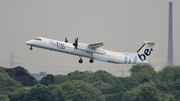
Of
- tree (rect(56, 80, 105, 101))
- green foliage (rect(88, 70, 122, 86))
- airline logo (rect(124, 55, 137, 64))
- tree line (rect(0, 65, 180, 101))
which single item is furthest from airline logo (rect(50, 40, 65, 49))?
green foliage (rect(88, 70, 122, 86))

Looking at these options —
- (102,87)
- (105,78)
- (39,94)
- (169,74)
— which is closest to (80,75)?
(105,78)

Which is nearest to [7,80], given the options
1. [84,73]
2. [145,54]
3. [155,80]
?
[84,73]

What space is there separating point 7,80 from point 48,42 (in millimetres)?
67049

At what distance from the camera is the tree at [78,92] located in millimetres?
128625

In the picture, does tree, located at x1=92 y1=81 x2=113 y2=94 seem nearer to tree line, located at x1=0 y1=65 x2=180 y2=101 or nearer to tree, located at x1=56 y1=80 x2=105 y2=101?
tree line, located at x1=0 y1=65 x2=180 y2=101

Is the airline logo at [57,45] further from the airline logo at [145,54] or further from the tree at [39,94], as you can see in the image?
the tree at [39,94]

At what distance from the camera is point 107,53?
90188mm

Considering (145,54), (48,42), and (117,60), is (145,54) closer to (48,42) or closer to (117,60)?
(117,60)

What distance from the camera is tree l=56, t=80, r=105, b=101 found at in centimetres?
12862

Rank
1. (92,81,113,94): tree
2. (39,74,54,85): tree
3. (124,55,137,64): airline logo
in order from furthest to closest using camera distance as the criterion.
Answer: (39,74,54,85): tree
(92,81,113,94): tree
(124,55,137,64): airline logo

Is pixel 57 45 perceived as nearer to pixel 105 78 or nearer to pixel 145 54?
Answer: pixel 145 54

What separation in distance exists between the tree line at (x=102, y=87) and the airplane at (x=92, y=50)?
3304cm

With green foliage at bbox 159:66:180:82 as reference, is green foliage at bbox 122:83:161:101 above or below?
below

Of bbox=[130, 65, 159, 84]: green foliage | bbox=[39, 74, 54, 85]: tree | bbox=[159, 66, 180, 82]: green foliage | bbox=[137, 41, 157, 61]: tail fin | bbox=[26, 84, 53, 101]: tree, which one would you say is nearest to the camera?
bbox=[137, 41, 157, 61]: tail fin
